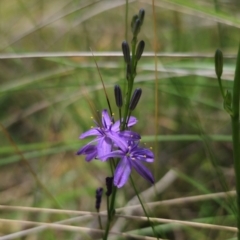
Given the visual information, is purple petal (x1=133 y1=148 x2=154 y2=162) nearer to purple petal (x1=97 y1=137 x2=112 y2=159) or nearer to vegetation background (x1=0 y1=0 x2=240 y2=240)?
purple petal (x1=97 y1=137 x2=112 y2=159)

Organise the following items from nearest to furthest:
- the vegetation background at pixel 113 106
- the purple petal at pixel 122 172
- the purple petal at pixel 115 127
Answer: the purple petal at pixel 122 172
the purple petal at pixel 115 127
the vegetation background at pixel 113 106

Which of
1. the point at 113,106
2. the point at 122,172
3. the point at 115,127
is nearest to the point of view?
the point at 122,172

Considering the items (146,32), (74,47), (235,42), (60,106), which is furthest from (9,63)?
(235,42)

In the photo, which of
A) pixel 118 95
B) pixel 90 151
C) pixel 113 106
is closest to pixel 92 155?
pixel 90 151

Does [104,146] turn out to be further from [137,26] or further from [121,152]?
[137,26]


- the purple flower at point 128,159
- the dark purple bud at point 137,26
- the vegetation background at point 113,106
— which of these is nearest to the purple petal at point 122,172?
the purple flower at point 128,159

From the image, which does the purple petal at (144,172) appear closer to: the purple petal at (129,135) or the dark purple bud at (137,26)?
the purple petal at (129,135)
